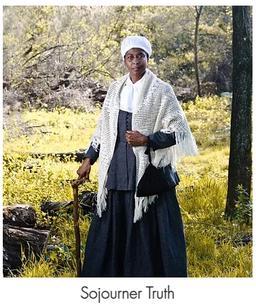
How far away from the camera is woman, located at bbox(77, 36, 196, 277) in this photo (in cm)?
278

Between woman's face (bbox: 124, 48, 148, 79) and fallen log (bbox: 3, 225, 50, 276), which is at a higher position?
woman's face (bbox: 124, 48, 148, 79)

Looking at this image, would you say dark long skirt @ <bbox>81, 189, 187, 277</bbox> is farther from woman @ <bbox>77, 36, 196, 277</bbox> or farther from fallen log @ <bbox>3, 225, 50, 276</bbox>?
fallen log @ <bbox>3, 225, 50, 276</bbox>

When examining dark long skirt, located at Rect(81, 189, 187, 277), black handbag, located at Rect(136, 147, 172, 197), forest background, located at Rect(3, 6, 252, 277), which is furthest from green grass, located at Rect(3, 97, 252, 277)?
black handbag, located at Rect(136, 147, 172, 197)

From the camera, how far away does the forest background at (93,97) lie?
3.20 meters

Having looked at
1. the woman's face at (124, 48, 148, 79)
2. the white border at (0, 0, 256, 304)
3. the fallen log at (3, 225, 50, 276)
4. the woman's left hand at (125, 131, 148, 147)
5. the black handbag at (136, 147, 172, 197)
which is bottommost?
the white border at (0, 0, 256, 304)

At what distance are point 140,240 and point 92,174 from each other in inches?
19.9

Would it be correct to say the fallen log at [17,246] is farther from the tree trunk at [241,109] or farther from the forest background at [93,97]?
the tree trunk at [241,109]

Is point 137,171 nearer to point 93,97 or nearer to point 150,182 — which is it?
point 150,182

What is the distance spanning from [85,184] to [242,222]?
81 centimetres

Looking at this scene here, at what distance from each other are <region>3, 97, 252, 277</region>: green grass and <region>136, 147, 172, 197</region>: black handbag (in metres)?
0.43

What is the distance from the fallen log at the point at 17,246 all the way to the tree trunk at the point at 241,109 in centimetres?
98
